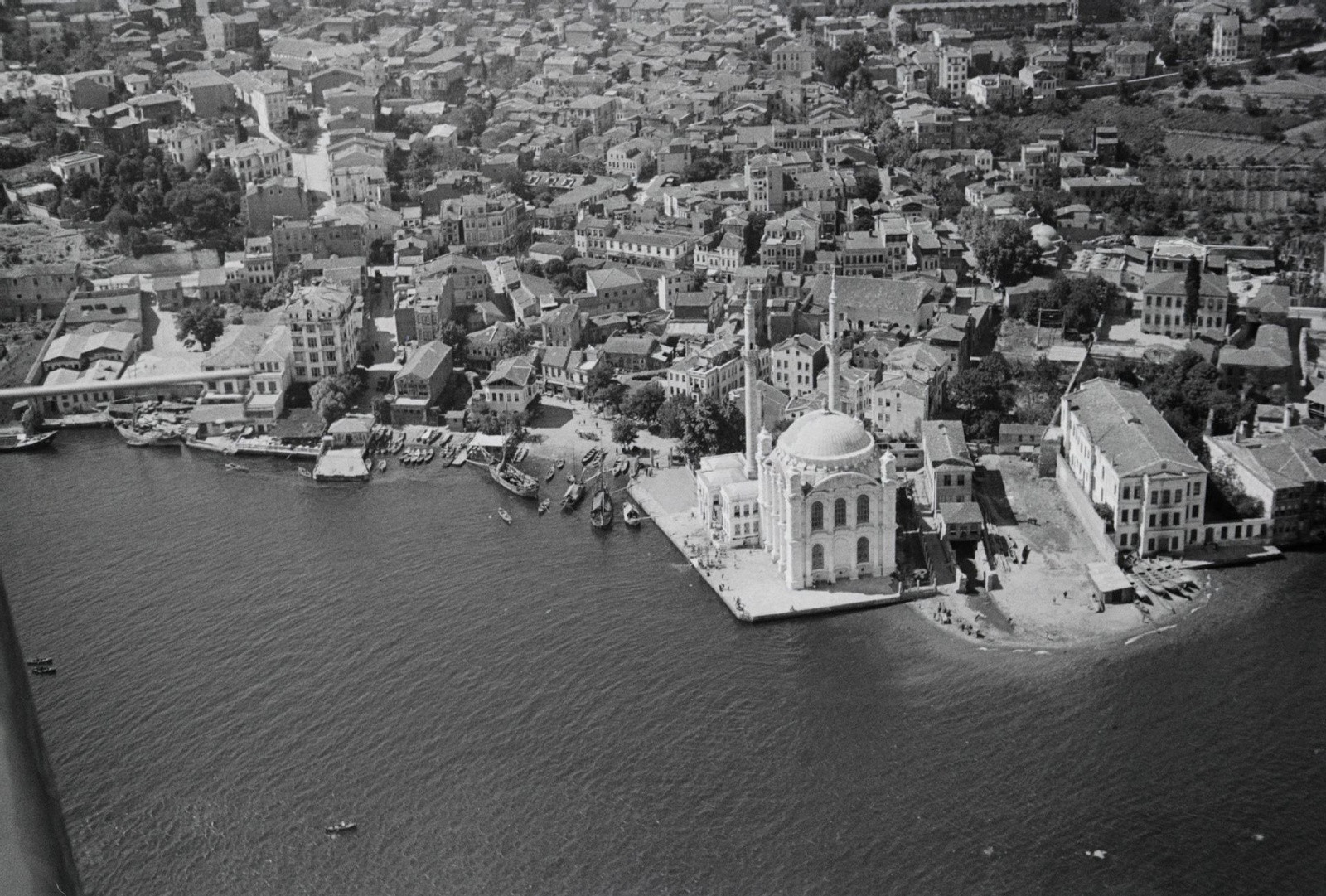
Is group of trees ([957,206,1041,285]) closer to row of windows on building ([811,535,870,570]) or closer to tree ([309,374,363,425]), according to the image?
row of windows on building ([811,535,870,570])

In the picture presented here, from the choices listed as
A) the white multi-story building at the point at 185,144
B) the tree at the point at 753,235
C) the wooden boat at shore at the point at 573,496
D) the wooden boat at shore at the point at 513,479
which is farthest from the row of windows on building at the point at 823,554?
the white multi-story building at the point at 185,144

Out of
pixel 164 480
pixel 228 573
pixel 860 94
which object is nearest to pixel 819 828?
pixel 228 573

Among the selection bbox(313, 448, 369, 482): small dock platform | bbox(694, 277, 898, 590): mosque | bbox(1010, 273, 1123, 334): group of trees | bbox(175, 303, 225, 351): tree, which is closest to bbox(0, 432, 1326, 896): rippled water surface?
bbox(694, 277, 898, 590): mosque

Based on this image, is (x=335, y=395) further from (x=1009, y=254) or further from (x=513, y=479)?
(x=1009, y=254)

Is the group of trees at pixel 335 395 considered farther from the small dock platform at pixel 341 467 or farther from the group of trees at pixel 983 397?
the group of trees at pixel 983 397

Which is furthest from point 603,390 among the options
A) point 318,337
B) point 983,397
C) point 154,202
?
point 154,202

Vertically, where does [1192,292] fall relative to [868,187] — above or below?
below

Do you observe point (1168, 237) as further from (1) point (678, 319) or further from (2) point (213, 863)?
(2) point (213, 863)
